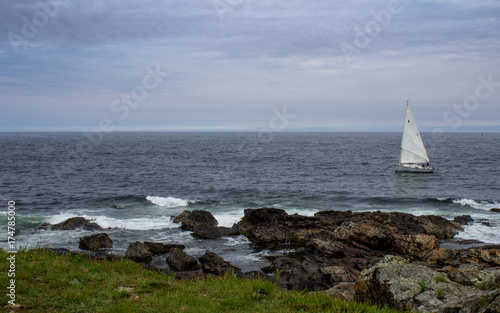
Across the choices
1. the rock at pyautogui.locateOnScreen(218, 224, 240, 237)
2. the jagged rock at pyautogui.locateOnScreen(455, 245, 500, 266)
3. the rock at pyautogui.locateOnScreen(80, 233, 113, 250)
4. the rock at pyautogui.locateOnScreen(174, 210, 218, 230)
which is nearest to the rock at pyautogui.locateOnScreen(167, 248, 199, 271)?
the rock at pyautogui.locateOnScreen(80, 233, 113, 250)

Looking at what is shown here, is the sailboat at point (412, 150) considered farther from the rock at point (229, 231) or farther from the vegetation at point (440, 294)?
the vegetation at point (440, 294)

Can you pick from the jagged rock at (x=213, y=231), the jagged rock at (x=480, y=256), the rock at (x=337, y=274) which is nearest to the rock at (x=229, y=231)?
the jagged rock at (x=213, y=231)

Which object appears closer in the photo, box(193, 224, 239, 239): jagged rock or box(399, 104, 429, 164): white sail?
box(193, 224, 239, 239): jagged rock

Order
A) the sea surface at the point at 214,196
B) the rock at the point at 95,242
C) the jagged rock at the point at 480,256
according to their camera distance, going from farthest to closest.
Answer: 1. the sea surface at the point at 214,196
2. the rock at the point at 95,242
3. the jagged rock at the point at 480,256

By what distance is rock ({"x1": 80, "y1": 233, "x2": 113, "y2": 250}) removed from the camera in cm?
2111

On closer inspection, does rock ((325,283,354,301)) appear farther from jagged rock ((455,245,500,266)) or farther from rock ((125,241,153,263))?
rock ((125,241,153,263))

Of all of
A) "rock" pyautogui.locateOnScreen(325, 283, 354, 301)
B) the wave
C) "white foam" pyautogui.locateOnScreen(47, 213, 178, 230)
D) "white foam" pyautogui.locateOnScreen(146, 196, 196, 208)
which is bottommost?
the wave

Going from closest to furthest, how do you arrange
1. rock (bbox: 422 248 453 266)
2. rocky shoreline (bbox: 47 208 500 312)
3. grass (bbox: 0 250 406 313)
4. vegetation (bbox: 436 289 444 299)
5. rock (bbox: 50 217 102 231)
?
grass (bbox: 0 250 406 313) < vegetation (bbox: 436 289 444 299) < rocky shoreline (bbox: 47 208 500 312) < rock (bbox: 422 248 453 266) < rock (bbox: 50 217 102 231)

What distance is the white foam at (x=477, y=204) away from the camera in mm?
35156

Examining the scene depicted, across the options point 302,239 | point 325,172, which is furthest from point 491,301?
point 325,172

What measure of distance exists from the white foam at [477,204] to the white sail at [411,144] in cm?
2334

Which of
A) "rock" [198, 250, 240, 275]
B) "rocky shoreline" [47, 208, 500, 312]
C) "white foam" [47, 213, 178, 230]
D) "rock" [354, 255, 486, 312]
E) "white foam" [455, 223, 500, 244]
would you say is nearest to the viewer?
"rock" [354, 255, 486, 312]

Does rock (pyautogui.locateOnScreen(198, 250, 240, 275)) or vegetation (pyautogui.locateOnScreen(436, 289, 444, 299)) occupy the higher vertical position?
vegetation (pyautogui.locateOnScreen(436, 289, 444, 299))

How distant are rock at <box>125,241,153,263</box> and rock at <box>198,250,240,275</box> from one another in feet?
9.50
